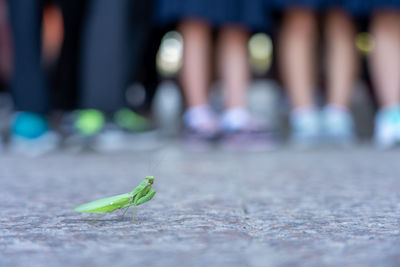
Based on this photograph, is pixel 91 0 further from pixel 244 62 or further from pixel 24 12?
pixel 244 62

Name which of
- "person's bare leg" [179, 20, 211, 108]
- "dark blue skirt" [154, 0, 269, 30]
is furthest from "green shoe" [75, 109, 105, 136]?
"dark blue skirt" [154, 0, 269, 30]

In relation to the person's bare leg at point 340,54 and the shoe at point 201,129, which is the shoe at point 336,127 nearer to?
the person's bare leg at point 340,54

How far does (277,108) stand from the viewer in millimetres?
6215

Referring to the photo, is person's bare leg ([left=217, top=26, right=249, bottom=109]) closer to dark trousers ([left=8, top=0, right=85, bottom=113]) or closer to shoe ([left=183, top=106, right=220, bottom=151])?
shoe ([left=183, top=106, right=220, bottom=151])

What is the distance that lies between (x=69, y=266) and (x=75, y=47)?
2906 mm

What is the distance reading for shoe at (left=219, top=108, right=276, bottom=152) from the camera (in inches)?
129

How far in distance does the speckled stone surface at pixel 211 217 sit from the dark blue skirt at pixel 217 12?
1.41 m

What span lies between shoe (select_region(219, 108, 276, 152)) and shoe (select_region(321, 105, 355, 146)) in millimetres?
351

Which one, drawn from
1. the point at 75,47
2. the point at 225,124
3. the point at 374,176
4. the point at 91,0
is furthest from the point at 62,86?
the point at 374,176

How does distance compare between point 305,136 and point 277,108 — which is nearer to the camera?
point 305,136

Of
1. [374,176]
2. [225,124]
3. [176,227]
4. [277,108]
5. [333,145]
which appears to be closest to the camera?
[176,227]

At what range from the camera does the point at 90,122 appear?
2896 millimetres

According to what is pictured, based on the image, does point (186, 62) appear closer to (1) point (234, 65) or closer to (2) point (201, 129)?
(1) point (234, 65)

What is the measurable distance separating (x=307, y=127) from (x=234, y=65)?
2.17 feet
